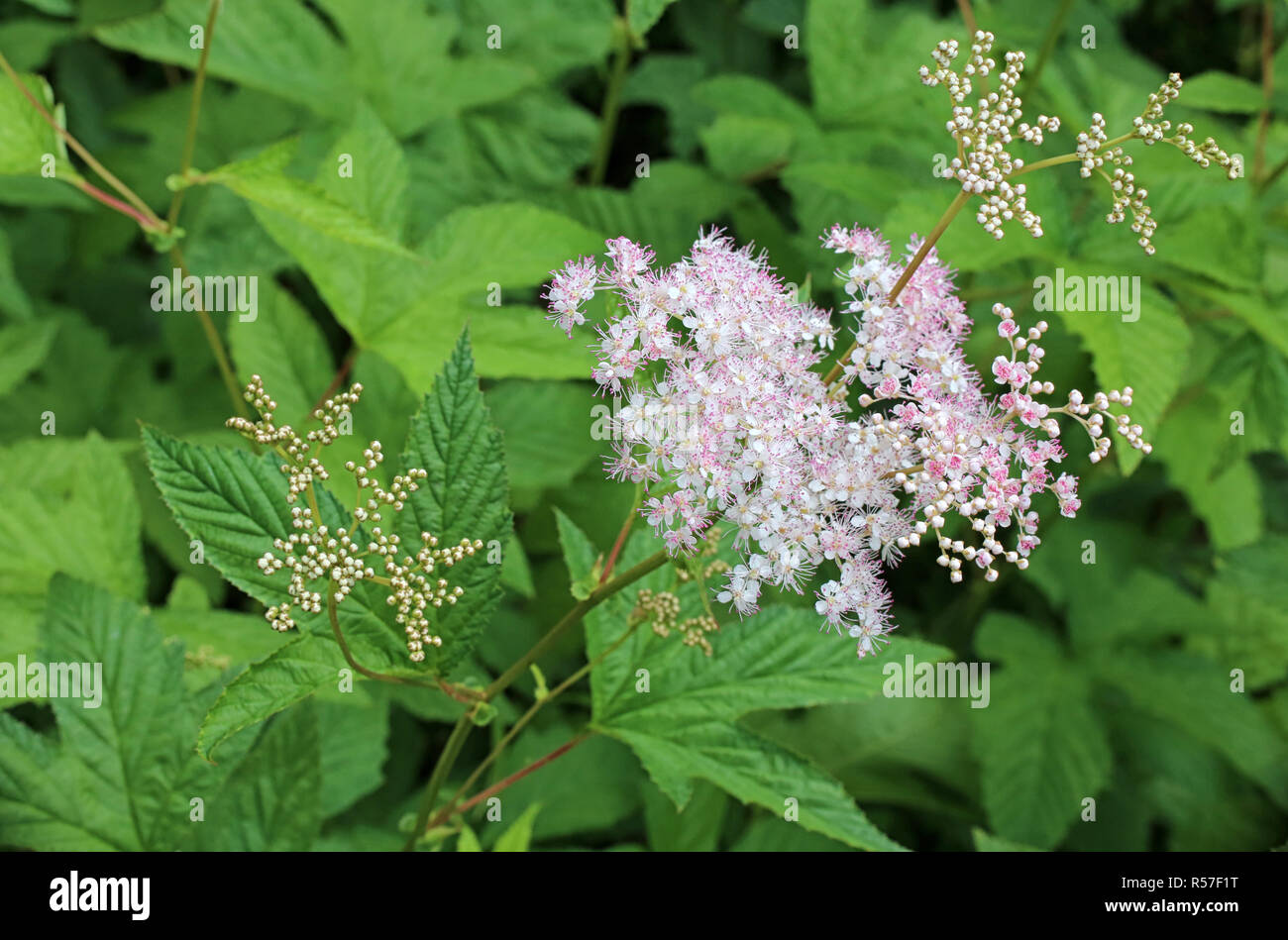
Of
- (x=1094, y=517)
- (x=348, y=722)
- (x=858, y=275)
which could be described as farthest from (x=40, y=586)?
(x=1094, y=517)

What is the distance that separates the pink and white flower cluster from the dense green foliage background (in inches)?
16.0

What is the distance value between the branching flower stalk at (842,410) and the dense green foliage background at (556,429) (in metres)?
0.41

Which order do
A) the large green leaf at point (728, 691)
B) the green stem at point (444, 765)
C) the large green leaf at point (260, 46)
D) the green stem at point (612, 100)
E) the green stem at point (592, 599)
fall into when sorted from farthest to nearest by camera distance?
the green stem at point (612, 100)
the large green leaf at point (260, 46)
the large green leaf at point (728, 691)
the green stem at point (444, 765)
the green stem at point (592, 599)

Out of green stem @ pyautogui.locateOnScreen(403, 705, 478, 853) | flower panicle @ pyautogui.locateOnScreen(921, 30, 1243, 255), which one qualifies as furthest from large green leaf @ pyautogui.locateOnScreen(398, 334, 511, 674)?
flower panicle @ pyautogui.locateOnScreen(921, 30, 1243, 255)

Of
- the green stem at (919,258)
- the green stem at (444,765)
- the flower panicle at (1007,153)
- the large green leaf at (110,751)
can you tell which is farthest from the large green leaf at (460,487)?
the flower panicle at (1007,153)

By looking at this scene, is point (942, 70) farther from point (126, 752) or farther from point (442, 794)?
point (442, 794)

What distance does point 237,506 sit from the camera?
1.97 meters

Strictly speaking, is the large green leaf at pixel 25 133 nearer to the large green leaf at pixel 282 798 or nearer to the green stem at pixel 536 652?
the large green leaf at pixel 282 798

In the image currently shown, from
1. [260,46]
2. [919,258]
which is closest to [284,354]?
[260,46]

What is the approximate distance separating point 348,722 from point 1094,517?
3284 mm

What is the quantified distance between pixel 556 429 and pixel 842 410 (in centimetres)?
183

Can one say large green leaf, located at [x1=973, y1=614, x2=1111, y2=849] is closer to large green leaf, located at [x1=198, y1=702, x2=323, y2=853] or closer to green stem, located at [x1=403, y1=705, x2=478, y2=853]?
green stem, located at [x1=403, y1=705, x2=478, y2=853]

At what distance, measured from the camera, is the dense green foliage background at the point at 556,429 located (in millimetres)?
2482

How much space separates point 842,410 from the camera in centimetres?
189
